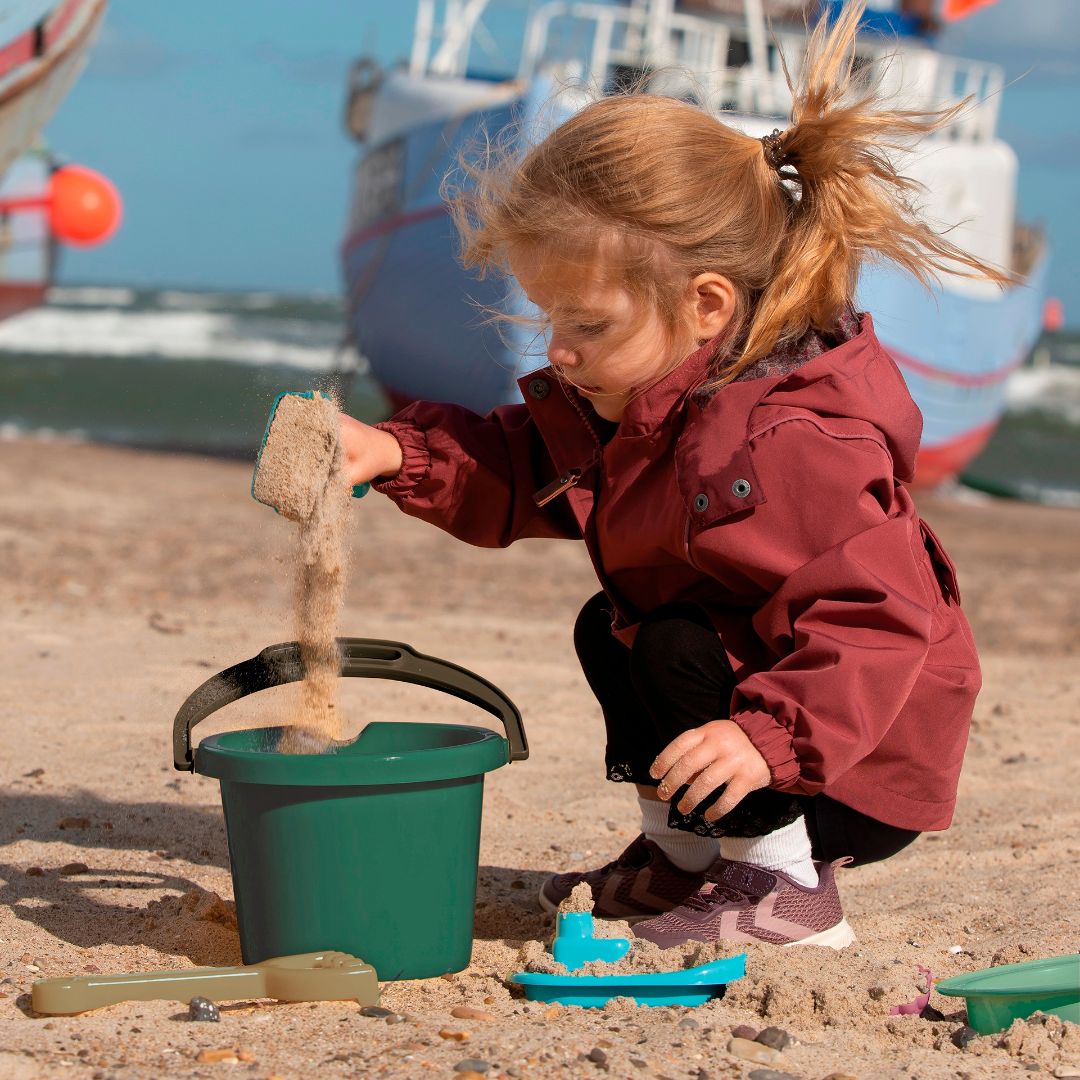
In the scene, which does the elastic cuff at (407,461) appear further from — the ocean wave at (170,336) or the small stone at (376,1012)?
the ocean wave at (170,336)

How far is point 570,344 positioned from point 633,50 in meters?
8.85

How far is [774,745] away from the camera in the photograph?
1.63 m

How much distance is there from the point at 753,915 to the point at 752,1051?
13.3 inches

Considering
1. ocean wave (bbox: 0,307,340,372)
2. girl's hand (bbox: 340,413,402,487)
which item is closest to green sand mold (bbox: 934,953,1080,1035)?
girl's hand (bbox: 340,413,402,487)

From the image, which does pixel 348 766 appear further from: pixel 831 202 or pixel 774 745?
pixel 831 202

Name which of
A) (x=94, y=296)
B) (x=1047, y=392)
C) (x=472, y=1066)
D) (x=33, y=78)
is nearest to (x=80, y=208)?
(x=33, y=78)

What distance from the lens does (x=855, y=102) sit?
6.47ft

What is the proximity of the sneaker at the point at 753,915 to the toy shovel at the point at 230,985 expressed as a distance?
16.4 inches

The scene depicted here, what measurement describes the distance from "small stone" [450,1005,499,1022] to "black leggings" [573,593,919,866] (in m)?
0.33

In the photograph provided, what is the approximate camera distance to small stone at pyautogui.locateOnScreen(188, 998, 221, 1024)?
1622 millimetres

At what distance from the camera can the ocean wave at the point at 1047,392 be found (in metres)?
23.1

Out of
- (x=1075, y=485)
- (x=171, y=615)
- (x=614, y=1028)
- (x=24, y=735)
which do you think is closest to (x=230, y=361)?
(x=1075, y=485)

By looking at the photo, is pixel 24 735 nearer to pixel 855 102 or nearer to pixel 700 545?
pixel 700 545

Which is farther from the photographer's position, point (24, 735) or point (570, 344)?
point (24, 735)
